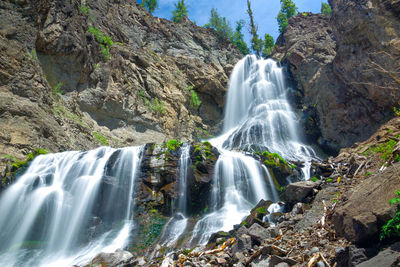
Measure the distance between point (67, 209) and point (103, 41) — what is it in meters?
14.9

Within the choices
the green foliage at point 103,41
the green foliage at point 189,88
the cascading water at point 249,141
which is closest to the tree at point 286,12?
the cascading water at point 249,141

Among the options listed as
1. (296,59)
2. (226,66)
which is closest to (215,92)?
(226,66)

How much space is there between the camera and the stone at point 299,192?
6.96m

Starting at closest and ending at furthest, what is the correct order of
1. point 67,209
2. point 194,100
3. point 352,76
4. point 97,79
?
1. point 67,209
2. point 352,76
3. point 97,79
4. point 194,100

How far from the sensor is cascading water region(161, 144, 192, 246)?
8.52 meters

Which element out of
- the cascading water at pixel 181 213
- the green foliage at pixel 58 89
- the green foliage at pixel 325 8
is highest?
the green foliage at pixel 325 8

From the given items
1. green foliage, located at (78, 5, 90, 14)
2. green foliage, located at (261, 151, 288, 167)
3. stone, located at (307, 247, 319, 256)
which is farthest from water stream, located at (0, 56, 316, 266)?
green foliage, located at (78, 5, 90, 14)

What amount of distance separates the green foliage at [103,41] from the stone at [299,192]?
1680 cm

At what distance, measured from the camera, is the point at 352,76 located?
635 inches

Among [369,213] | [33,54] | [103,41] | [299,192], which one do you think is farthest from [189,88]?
[369,213]

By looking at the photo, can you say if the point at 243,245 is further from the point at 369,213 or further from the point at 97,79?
the point at 97,79

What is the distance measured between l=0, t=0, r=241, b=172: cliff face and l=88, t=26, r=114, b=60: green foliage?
8cm

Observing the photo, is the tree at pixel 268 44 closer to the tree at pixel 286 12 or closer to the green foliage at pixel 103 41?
the tree at pixel 286 12

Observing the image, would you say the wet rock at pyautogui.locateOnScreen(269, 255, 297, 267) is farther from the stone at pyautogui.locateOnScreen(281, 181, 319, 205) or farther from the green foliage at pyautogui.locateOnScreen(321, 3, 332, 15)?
the green foliage at pyautogui.locateOnScreen(321, 3, 332, 15)
